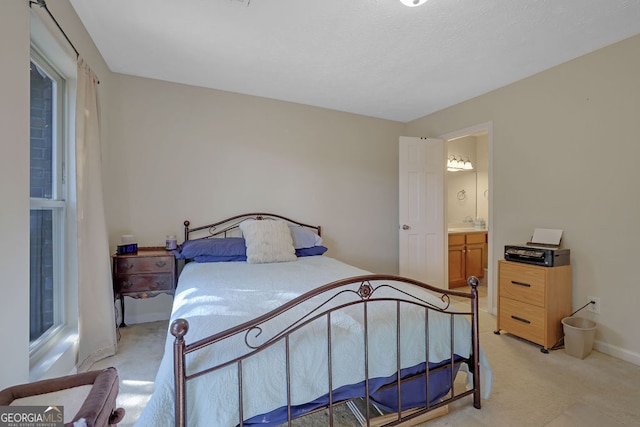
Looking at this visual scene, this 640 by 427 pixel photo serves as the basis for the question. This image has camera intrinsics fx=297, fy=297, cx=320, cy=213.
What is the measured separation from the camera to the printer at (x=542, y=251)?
2.55 meters

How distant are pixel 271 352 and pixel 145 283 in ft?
6.59

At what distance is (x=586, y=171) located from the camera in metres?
2.58

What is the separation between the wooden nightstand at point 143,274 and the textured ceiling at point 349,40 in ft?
5.90

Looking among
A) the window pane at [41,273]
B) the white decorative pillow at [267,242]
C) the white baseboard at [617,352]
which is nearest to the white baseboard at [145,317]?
the window pane at [41,273]

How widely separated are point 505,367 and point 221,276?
2267mm

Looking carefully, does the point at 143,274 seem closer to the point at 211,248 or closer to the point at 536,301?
the point at 211,248

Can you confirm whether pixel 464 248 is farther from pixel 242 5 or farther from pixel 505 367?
pixel 242 5

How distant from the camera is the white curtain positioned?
2.07 meters

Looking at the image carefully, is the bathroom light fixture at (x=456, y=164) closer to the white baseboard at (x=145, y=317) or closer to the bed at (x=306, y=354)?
the bed at (x=306, y=354)

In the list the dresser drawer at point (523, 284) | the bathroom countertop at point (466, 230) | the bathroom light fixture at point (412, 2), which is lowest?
the dresser drawer at point (523, 284)

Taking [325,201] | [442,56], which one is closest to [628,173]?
[442,56]

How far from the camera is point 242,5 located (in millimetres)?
1960

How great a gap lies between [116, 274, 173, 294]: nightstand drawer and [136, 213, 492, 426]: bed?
67 centimetres

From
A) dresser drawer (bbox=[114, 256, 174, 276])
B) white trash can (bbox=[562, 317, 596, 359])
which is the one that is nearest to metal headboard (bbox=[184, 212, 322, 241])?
dresser drawer (bbox=[114, 256, 174, 276])
